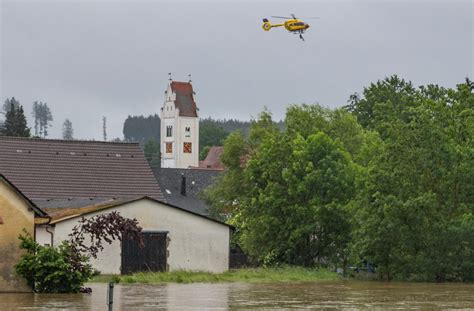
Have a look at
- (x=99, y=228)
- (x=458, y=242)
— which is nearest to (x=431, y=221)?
(x=458, y=242)

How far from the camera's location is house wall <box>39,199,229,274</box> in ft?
179

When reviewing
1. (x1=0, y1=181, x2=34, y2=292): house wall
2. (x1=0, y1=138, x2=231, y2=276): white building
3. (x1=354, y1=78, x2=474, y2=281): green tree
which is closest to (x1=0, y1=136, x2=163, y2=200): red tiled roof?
(x1=0, y1=138, x2=231, y2=276): white building

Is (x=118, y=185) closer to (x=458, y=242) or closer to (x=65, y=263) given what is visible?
(x=458, y=242)

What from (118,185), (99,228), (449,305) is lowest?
(449,305)

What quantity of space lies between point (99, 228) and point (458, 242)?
22.9 meters

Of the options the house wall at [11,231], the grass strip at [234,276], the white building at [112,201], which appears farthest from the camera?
the white building at [112,201]

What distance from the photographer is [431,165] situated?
5591 centimetres

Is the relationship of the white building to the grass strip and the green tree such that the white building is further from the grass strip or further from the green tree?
the green tree

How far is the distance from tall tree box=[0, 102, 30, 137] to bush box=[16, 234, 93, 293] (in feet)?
247

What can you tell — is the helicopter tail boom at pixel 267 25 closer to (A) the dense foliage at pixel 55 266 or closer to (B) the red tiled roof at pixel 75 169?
(B) the red tiled roof at pixel 75 169

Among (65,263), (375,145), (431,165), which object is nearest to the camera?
(65,263)

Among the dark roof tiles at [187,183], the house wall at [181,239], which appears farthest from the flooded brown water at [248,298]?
the dark roof tiles at [187,183]

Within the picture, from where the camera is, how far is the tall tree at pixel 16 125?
10975cm

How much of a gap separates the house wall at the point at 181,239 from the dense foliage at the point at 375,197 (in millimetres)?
6001
